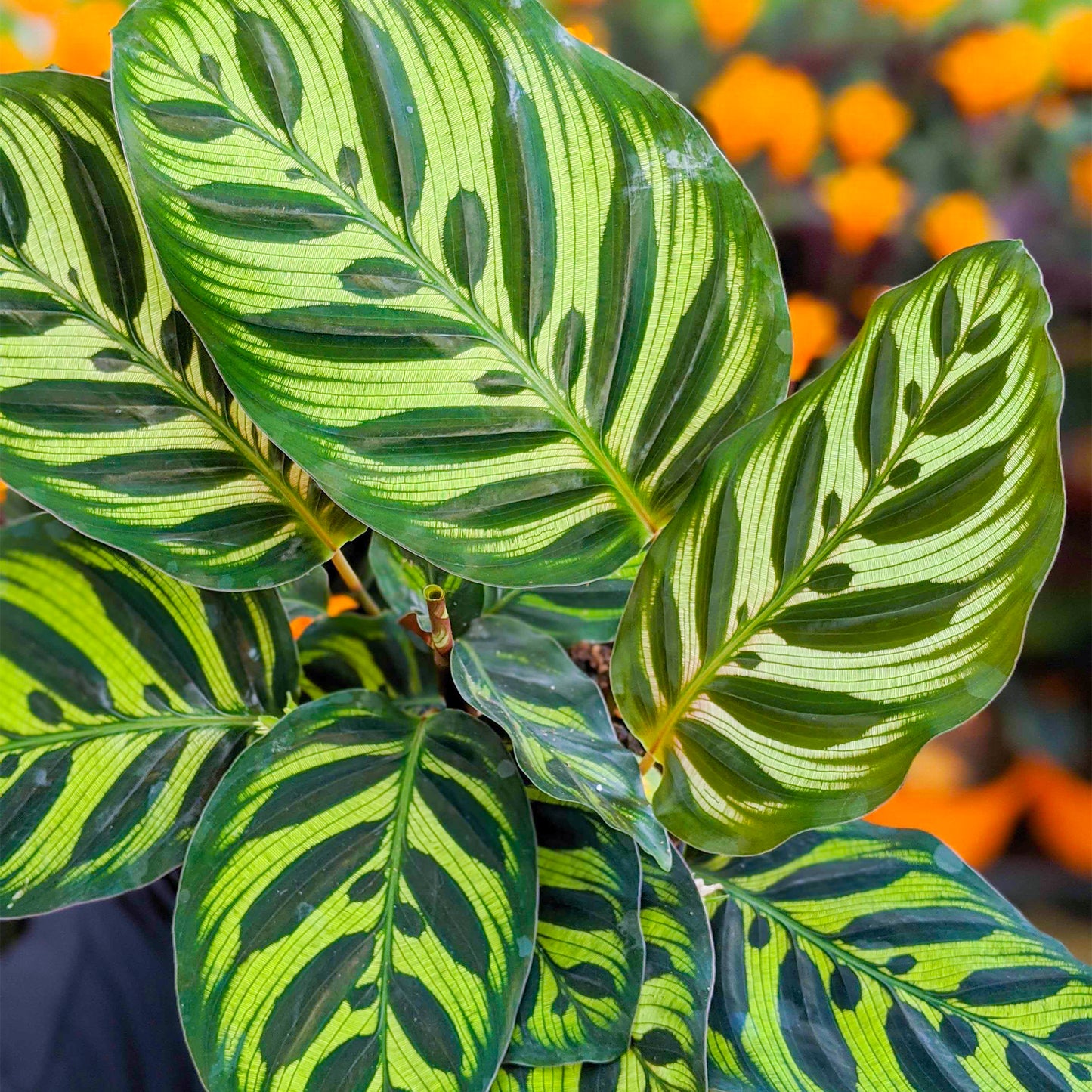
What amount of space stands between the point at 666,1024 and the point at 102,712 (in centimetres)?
29

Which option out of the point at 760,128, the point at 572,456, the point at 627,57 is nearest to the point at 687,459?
the point at 572,456

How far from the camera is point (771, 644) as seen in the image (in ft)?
1.41

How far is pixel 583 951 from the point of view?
46 cm

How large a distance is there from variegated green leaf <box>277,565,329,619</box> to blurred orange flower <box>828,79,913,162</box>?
807 millimetres

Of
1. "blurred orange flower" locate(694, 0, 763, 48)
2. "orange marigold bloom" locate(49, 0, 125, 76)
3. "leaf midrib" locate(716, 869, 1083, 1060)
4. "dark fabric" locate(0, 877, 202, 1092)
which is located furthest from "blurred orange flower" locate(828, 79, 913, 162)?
"dark fabric" locate(0, 877, 202, 1092)

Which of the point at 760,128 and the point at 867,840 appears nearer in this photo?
the point at 867,840

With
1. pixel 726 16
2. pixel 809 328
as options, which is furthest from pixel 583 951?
pixel 726 16

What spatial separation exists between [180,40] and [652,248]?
0.19 m

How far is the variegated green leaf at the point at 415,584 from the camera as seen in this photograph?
51cm

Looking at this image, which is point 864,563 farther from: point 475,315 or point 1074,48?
point 1074,48

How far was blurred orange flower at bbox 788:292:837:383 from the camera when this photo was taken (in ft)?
2.42

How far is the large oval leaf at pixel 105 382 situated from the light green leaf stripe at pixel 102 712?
45 millimetres

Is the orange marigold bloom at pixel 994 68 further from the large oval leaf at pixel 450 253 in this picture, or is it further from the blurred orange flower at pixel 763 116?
the large oval leaf at pixel 450 253

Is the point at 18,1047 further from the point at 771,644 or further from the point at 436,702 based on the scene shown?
the point at 771,644
